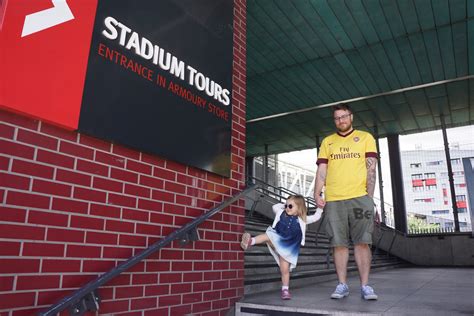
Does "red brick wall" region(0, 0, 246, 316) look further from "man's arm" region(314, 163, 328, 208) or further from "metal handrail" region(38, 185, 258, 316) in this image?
"man's arm" region(314, 163, 328, 208)

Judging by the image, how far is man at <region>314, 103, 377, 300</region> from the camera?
9.82 feet

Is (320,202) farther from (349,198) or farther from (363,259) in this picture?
(363,259)

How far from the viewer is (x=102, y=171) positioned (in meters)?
2.00

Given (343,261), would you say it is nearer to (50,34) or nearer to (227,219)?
(227,219)

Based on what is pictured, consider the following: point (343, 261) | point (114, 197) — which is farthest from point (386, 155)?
point (114, 197)

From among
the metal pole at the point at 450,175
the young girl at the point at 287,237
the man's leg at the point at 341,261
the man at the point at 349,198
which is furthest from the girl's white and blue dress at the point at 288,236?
the metal pole at the point at 450,175

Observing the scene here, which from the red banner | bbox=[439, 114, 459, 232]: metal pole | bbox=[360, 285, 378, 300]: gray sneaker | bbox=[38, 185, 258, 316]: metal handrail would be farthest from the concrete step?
bbox=[439, 114, 459, 232]: metal pole

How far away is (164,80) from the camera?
2484 mm

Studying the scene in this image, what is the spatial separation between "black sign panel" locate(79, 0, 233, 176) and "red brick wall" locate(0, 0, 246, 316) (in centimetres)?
13

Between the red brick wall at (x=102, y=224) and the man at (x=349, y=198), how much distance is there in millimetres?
896

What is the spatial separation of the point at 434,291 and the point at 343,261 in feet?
4.76

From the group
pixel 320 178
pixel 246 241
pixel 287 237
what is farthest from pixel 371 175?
pixel 246 241

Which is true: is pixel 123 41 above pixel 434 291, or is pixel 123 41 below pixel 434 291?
above

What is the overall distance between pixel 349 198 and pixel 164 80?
1.76 meters
